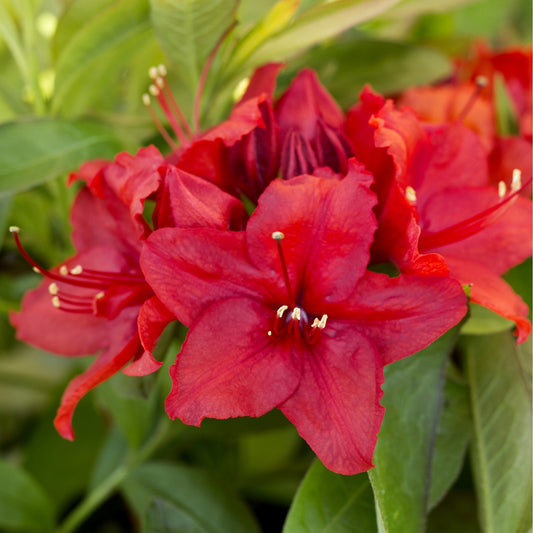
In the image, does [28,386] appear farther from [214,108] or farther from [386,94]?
[386,94]

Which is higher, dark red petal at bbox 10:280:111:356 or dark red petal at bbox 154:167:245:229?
dark red petal at bbox 154:167:245:229

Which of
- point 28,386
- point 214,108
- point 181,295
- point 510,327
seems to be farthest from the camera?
point 28,386

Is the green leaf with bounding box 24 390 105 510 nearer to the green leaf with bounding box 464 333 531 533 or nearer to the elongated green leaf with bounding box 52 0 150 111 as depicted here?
the elongated green leaf with bounding box 52 0 150 111

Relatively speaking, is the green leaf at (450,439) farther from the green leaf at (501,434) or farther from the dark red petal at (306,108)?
the dark red petal at (306,108)

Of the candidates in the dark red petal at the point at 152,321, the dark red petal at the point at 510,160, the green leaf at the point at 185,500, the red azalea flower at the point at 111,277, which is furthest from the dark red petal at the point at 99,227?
the dark red petal at the point at 510,160

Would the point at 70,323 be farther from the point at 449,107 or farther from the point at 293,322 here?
the point at 449,107

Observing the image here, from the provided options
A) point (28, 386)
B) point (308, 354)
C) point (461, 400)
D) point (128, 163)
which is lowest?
point (28, 386)

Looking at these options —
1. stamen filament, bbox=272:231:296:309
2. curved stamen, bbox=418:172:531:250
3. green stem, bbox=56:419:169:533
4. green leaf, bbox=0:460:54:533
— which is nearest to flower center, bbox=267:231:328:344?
stamen filament, bbox=272:231:296:309

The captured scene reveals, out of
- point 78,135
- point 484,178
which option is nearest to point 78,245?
point 78,135
